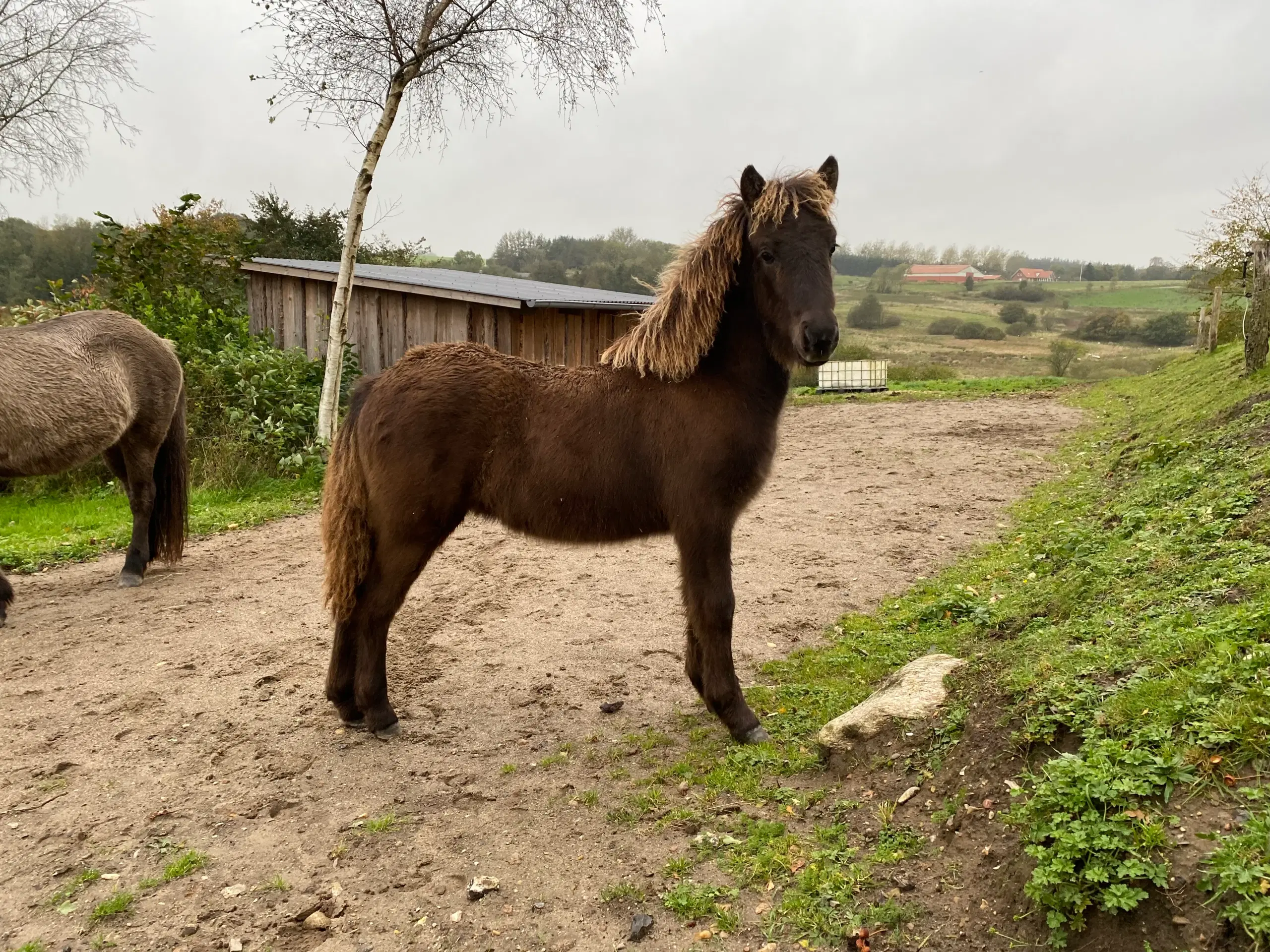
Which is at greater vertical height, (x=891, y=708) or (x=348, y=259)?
(x=348, y=259)

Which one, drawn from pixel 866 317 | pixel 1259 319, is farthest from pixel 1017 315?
pixel 1259 319

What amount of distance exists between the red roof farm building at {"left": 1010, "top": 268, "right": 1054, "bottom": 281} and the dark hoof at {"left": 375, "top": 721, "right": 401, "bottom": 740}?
64100 millimetres

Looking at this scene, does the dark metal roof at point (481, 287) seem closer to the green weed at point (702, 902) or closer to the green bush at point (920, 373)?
the green weed at point (702, 902)

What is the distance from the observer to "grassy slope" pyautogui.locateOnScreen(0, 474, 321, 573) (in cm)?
670

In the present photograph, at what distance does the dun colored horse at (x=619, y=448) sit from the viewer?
3.29 meters

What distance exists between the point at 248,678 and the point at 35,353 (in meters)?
3.67

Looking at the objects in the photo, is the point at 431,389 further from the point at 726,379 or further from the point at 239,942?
the point at 239,942

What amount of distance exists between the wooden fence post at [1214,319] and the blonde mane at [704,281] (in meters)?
20.0

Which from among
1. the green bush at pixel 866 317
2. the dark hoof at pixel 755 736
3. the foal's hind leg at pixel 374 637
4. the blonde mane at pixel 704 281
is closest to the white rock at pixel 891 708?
the dark hoof at pixel 755 736

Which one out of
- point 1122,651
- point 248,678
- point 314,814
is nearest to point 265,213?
point 248,678

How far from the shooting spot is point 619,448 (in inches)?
134

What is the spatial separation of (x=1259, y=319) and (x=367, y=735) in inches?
462

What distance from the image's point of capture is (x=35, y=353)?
5715 millimetres

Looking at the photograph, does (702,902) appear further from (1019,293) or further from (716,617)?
(1019,293)
